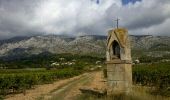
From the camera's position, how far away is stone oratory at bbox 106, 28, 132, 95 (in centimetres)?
1439

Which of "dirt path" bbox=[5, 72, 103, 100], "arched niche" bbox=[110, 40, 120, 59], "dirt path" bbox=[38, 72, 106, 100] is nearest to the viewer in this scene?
"arched niche" bbox=[110, 40, 120, 59]

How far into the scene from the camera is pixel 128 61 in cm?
1476

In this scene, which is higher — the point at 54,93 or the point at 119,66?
the point at 119,66

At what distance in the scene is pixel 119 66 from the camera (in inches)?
571

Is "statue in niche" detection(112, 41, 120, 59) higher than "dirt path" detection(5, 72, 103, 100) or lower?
higher

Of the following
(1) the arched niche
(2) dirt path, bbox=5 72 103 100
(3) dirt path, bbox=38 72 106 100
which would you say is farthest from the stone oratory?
(2) dirt path, bbox=5 72 103 100

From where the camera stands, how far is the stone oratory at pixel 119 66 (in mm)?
14391

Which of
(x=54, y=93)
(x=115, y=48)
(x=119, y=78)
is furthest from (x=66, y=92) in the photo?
(x=119, y=78)

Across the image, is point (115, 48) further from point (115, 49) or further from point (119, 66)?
point (119, 66)

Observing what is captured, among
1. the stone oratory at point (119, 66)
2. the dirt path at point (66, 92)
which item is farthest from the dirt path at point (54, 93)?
the stone oratory at point (119, 66)

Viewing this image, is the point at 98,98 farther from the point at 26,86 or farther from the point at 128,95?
the point at 26,86

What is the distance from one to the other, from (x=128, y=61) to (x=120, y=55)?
44 cm

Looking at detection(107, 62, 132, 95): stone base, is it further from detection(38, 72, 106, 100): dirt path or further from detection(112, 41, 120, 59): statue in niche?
detection(38, 72, 106, 100): dirt path

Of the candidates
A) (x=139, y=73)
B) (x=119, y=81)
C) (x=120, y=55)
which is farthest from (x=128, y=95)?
(x=139, y=73)
